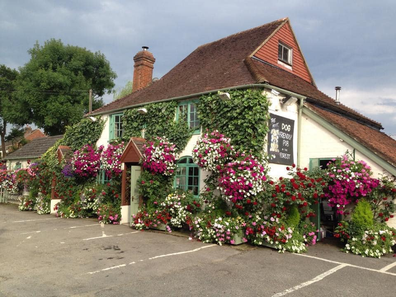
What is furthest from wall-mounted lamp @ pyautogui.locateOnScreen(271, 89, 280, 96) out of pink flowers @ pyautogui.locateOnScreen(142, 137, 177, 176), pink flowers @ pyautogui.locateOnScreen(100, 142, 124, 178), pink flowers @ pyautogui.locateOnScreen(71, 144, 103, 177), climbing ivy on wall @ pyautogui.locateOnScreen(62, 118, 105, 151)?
climbing ivy on wall @ pyautogui.locateOnScreen(62, 118, 105, 151)

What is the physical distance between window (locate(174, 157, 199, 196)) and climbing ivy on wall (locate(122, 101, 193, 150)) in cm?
58

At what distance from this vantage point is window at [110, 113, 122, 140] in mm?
14472

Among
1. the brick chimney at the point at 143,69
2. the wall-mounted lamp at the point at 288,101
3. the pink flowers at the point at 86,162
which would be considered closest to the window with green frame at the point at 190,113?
the wall-mounted lamp at the point at 288,101

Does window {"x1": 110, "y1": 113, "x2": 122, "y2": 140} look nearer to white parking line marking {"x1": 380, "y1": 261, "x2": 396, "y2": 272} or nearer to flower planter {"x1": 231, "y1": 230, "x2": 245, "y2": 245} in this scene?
flower planter {"x1": 231, "y1": 230, "x2": 245, "y2": 245}

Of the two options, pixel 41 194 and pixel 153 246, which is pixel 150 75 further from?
pixel 153 246

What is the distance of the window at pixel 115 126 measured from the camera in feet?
47.5

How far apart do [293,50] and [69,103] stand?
22308 millimetres

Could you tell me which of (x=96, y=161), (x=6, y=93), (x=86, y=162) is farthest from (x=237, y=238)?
Result: (x=6, y=93)

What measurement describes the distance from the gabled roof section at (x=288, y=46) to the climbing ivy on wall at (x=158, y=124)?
151 inches

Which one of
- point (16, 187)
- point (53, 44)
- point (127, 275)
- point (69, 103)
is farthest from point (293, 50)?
point (53, 44)

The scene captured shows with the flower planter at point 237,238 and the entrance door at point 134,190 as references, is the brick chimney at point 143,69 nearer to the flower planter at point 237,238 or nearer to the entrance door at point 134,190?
the entrance door at point 134,190

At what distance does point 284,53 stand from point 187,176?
7473 millimetres

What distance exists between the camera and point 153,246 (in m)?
8.56

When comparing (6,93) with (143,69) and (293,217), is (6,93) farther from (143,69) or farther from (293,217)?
(293,217)
